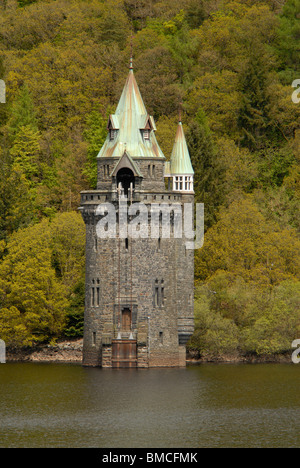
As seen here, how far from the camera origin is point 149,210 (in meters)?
90.8

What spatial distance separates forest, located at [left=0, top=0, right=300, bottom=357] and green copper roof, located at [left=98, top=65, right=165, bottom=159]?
42.9 feet

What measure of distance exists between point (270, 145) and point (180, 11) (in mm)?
33874

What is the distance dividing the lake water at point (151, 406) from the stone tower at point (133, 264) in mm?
2276

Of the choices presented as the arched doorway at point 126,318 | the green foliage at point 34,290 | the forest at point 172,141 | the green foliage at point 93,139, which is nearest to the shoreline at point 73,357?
the forest at point 172,141

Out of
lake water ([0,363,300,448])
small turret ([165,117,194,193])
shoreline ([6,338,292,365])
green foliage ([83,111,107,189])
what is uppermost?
green foliage ([83,111,107,189])

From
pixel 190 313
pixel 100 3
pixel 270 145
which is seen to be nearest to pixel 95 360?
pixel 190 313

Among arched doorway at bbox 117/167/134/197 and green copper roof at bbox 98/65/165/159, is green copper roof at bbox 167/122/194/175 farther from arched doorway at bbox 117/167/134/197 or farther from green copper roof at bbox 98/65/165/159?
arched doorway at bbox 117/167/134/197

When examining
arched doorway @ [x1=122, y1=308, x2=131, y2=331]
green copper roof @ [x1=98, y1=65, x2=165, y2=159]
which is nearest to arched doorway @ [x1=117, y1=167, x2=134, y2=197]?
green copper roof @ [x1=98, y1=65, x2=165, y2=159]

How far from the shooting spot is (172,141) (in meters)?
122

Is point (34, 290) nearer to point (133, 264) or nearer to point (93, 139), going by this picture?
point (133, 264)

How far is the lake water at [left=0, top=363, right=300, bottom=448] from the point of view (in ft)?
208
